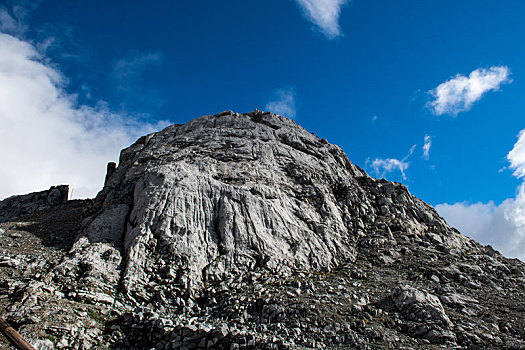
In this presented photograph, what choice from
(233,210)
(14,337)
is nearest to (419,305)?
(233,210)

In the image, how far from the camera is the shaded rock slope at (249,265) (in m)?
20.6

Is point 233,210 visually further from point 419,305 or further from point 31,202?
point 31,202

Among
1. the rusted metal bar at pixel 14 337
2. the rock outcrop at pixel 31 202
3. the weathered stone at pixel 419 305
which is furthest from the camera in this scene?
the rock outcrop at pixel 31 202

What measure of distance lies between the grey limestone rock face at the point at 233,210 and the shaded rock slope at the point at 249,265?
Result: 0.51 feet

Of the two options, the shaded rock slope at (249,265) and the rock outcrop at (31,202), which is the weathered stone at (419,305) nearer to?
the shaded rock slope at (249,265)

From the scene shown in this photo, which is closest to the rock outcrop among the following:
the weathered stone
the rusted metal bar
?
the rusted metal bar

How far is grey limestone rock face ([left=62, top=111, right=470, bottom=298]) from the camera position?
1091 inches

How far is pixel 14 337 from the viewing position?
1795 centimetres

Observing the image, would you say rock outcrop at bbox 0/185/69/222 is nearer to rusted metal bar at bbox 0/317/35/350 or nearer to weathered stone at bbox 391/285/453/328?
rusted metal bar at bbox 0/317/35/350

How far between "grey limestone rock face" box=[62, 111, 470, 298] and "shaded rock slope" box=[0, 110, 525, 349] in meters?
0.15

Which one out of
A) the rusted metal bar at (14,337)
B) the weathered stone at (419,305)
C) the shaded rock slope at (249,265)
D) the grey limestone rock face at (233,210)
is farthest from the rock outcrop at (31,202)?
the weathered stone at (419,305)

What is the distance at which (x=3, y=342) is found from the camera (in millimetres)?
17703

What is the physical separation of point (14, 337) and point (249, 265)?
53.1ft

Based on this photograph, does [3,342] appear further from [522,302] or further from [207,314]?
[522,302]
